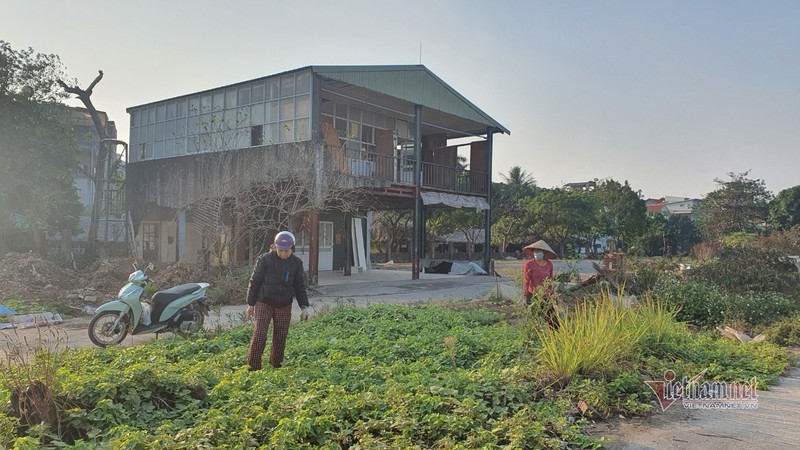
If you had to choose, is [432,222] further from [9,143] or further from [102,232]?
[9,143]

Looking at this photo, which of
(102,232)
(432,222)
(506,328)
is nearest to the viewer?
(506,328)

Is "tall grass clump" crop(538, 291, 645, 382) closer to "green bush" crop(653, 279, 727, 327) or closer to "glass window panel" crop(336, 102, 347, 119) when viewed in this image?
"green bush" crop(653, 279, 727, 327)

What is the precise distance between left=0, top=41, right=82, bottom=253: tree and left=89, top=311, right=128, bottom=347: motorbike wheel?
38.9ft

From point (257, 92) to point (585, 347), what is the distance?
45.8 ft

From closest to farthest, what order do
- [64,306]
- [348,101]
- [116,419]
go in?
[116,419] < [64,306] < [348,101]

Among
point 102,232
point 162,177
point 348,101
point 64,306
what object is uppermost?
point 348,101

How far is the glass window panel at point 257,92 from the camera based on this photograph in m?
16.2

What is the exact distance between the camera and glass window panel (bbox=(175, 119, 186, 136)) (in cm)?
A: 1853

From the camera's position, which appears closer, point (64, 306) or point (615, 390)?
point (615, 390)

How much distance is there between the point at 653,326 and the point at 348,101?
13.8 m

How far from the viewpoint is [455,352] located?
5.62 m

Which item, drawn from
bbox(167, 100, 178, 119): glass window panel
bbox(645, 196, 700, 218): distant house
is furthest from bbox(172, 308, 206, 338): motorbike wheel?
bbox(645, 196, 700, 218): distant house

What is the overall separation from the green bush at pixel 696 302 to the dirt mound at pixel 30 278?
12.0m

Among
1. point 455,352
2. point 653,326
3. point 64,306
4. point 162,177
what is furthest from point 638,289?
point 162,177
